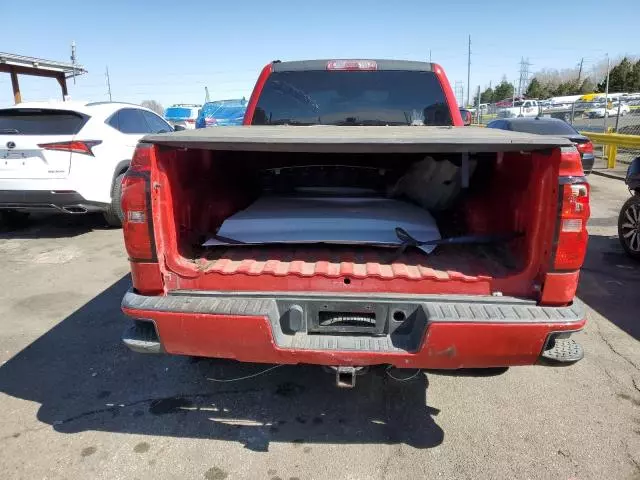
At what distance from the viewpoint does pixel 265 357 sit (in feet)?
7.73

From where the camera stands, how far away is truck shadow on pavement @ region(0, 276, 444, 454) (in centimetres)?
278

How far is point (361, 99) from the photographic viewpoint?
438 cm

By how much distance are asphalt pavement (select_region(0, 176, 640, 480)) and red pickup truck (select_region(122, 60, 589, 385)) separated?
449 millimetres

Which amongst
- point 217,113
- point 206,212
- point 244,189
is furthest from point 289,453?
point 217,113

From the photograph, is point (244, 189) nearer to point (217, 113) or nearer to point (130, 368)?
point (130, 368)

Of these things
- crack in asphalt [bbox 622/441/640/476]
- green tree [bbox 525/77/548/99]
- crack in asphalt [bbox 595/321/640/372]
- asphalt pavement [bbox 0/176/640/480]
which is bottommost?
crack in asphalt [bbox 595/321/640/372]

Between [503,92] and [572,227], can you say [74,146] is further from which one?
[503,92]

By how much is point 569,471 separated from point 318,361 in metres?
1.40

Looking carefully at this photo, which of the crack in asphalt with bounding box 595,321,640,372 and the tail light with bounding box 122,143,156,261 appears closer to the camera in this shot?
the tail light with bounding box 122,143,156,261

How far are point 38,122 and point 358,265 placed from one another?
586 cm

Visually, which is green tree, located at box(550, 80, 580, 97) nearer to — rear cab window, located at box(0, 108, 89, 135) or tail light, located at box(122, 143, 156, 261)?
rear cab window, located at box(0, 108, 89, 135)

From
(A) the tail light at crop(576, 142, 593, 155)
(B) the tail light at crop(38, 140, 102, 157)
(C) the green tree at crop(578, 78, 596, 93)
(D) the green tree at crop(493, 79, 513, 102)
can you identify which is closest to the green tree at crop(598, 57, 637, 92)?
(C) the green tree at crop(578, 78, 596, 93)

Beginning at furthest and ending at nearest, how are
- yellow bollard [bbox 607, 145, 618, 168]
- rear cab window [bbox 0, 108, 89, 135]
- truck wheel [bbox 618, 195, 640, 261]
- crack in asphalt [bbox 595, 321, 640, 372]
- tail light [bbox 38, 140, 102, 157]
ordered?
yellow bollard [bbox 607, 145, 618, 168]
rear cab window [bbox 0, 108, 89, 135]
tail light [bbox 38, 140, 102, 157]
truck wheel [bbox 618, 195, 640, 261]
crack in asphalt [bbox 595, 321, 640, 372]

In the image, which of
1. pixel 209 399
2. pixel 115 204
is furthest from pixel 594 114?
pixel 209 399
